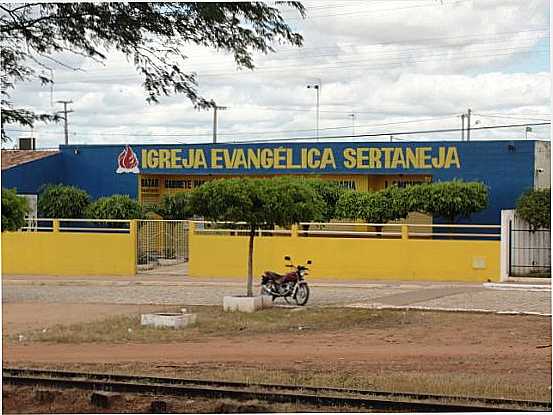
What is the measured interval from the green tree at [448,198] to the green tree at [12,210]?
1809cm

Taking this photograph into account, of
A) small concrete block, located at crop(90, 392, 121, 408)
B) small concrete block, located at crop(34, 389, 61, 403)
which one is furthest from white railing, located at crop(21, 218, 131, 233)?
small concrete block, located at crop(90, 392, 121, 408)

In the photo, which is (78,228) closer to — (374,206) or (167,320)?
(374,206)

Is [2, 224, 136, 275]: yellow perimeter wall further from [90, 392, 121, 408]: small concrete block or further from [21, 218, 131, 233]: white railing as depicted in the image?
[90, 392, 121, 408]: small concrete block

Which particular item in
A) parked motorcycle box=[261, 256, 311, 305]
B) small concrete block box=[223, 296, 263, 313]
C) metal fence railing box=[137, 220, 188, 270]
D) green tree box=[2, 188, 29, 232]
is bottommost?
small concrete block box=[223, 296, 263, 313]

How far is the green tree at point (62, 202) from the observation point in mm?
34500

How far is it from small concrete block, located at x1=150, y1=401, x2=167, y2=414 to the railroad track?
0.58 m

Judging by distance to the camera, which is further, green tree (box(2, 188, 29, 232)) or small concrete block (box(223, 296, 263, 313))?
small concrete block (box(223, 296, 263, 313))

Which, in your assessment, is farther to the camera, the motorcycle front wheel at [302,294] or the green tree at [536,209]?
the green tree at [536,209]

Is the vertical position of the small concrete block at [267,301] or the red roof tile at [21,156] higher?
the red roof tile at [21,156]

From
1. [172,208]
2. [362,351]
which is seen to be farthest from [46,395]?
[172,208]

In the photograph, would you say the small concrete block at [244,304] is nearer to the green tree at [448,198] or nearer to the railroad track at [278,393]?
the railroad track at [278,393]

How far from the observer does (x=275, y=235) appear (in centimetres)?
2886

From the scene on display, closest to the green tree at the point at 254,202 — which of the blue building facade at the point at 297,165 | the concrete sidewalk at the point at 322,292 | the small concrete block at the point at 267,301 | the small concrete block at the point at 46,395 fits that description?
the small concrete block at the point at 267,301

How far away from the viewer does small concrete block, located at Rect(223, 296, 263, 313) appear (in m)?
20.1
